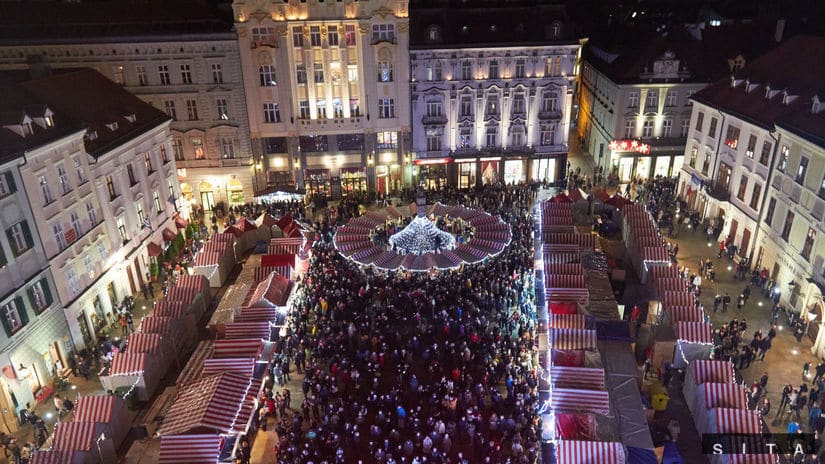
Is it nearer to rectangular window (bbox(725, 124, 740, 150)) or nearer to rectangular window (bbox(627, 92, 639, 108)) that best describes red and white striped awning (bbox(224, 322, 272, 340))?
rectangular window (bbox(725, 124, 740, 150))

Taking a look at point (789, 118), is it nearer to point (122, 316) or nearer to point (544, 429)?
point (544, 429)

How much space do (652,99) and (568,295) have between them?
32.4m

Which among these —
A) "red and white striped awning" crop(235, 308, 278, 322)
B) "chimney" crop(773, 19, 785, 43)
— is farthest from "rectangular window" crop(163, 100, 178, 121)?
"chimney" crop(773, 19, 785, 43)

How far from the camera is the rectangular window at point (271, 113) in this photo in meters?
54.7

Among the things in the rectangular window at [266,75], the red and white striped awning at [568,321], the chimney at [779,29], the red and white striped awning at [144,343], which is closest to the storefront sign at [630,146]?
the chimney at [779,29]

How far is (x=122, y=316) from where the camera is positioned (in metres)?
38.0

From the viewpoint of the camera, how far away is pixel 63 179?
34.3 m

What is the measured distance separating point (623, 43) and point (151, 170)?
49648mm

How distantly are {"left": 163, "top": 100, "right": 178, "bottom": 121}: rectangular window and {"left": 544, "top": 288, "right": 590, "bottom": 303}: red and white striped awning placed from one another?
38.4 metres

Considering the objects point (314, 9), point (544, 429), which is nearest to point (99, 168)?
point (314, 9)

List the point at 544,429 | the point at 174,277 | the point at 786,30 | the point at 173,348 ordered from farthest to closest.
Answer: the point at 786,30 → the point at 174,277 → the point at 173,348 → the point at 544,429

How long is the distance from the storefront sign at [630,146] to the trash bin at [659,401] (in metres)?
35.9

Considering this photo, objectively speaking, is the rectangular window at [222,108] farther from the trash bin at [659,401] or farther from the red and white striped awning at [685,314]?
the trash bin at [659,401]

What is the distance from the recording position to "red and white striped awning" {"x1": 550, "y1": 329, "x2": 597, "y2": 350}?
28297 millimetres
